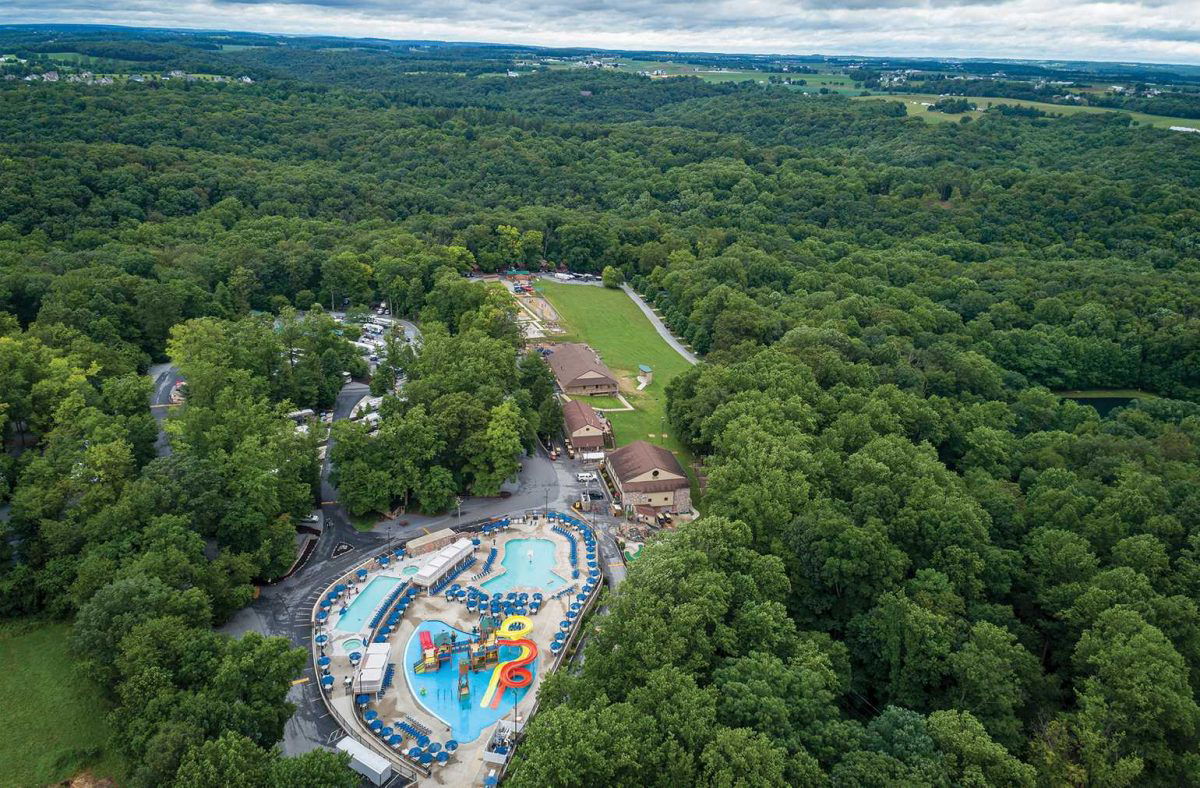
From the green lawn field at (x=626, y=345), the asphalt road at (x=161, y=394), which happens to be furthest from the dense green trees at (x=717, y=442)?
the green lawn field at (x=626, y=345)

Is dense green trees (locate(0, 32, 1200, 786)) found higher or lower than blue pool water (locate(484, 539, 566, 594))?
higher

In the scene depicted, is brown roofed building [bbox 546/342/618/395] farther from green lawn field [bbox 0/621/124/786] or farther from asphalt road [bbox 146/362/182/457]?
green lawn field [bbox 0/621/124/786]

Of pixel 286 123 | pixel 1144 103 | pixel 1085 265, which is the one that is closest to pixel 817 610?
pixel 1085 265

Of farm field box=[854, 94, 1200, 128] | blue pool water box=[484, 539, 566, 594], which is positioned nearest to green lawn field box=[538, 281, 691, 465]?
blue pool water box=[484, 539, 566, 594]

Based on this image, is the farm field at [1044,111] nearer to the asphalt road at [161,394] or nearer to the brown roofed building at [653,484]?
the brown roofed building at [653,484]

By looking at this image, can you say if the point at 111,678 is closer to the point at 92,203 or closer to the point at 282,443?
the point at 282,443
